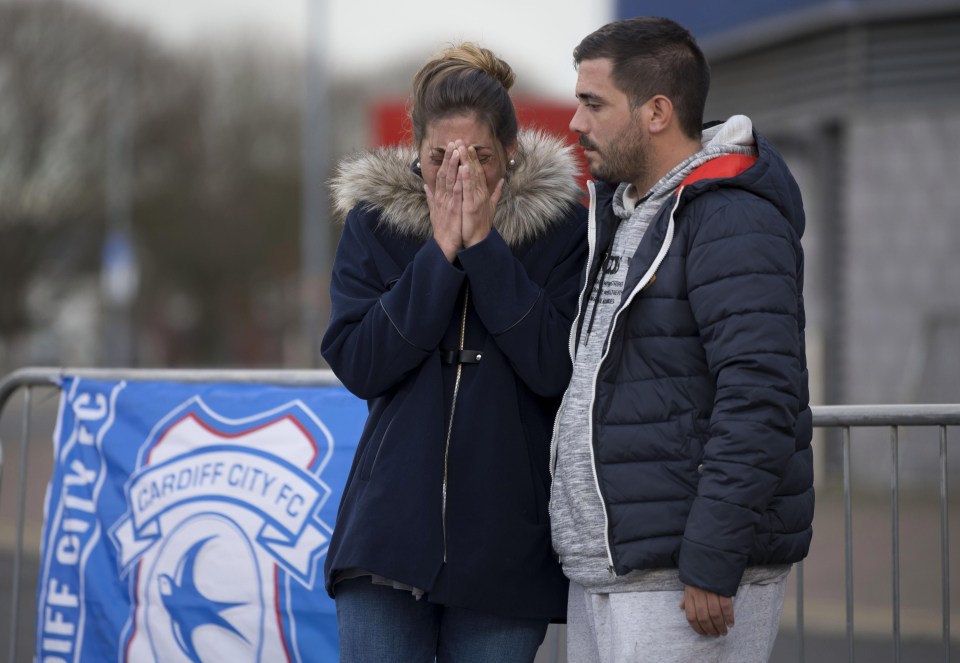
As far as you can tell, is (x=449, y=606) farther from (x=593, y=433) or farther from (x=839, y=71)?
(x=839, y=71)

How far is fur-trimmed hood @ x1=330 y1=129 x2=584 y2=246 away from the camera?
290 cm

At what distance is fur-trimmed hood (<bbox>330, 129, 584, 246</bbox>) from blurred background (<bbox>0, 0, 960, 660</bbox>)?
Result: 0.99 feet

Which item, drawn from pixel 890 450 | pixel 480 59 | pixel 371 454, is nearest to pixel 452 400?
pixel 371 454

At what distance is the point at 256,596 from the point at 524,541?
1.63 m

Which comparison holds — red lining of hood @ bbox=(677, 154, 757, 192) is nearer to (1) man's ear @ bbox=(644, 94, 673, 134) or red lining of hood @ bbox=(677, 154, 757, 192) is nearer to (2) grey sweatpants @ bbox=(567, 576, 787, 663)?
(1) man's ear @ bbox=(644, 94, 673, 134)

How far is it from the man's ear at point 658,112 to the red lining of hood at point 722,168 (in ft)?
0.43

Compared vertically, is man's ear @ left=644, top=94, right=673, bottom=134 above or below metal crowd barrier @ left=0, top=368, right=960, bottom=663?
above

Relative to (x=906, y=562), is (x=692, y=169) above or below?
above

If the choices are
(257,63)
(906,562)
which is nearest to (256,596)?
(906,562)

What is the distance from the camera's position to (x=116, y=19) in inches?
1356

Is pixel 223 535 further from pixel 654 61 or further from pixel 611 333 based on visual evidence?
pixel 654 61

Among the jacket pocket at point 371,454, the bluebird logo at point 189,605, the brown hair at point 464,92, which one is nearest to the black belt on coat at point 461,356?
the jacket pocket at point 371,454

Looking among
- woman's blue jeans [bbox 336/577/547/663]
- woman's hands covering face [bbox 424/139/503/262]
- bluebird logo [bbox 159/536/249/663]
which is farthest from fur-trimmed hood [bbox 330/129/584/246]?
bluebird logo [bbox 159/536/249/663]

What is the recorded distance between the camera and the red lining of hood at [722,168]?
2648 millimetres
